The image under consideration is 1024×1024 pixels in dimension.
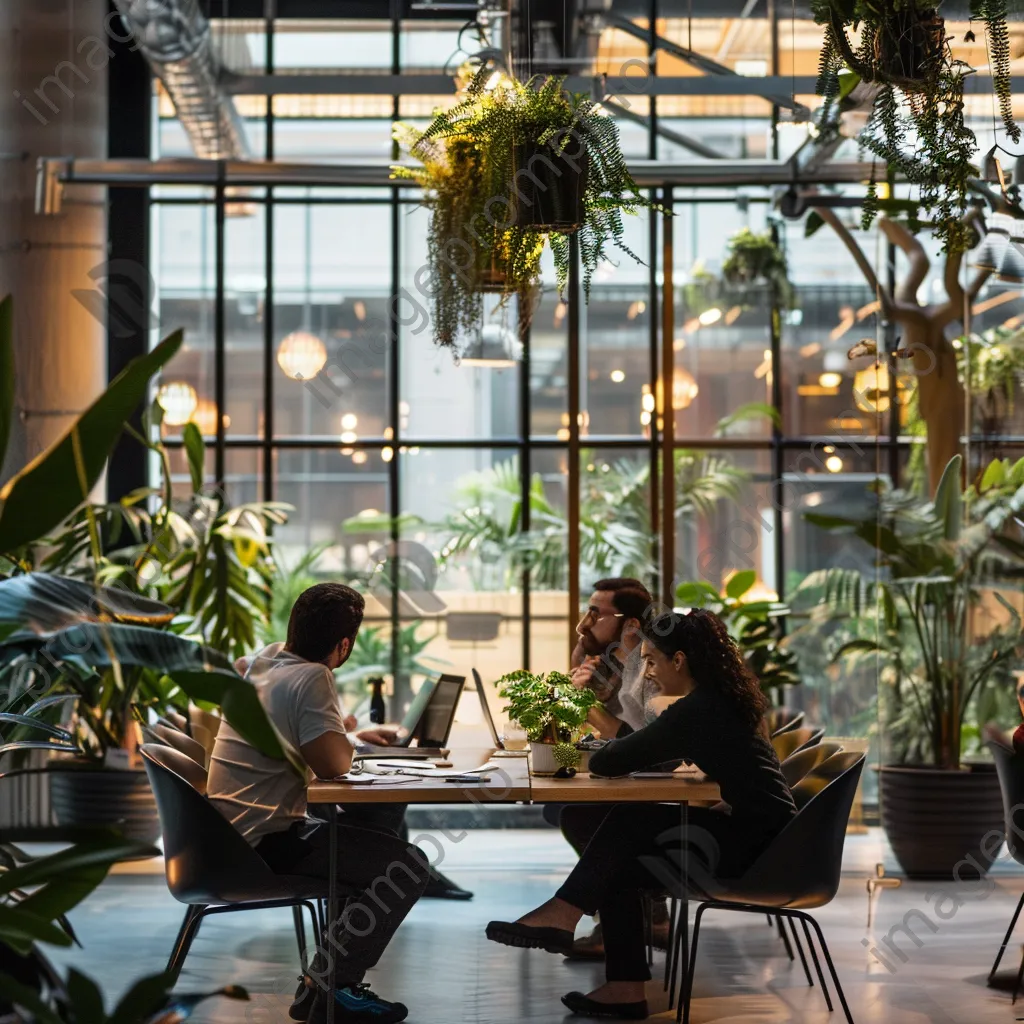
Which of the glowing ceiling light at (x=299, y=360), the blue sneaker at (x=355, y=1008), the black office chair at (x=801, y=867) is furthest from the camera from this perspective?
the glowing ceiling light at (x=299, y=360)

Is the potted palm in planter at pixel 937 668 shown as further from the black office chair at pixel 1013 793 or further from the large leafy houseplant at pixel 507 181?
the large leafy houseplant at pixel 507 181

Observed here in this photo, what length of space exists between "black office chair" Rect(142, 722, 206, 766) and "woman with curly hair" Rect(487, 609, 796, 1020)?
4.10 feet

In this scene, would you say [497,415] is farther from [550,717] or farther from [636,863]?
[636,863]

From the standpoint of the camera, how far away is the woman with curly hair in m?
4.01

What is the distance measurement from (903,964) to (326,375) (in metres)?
5.18

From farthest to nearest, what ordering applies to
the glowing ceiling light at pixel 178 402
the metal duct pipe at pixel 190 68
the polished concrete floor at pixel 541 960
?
the glowing ceiling light at pixel 178 402
the metal duct pipe at pixel 190 68
the polished concrete floor at pixel 541 960

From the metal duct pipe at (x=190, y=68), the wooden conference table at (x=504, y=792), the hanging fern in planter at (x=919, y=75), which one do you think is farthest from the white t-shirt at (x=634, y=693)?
the metal duct pipe at (x=190, y=68)

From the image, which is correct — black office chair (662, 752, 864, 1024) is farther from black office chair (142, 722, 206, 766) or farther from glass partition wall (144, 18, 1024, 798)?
glass partition wall (144, 18, 1024, 798)

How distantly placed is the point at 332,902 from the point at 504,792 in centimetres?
60

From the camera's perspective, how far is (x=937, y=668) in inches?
246

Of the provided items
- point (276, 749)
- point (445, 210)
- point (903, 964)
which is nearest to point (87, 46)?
point (445, 210)

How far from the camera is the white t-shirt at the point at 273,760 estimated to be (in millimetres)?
3879

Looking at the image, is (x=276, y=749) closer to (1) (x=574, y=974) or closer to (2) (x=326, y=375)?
(1) (x=574, y=974)

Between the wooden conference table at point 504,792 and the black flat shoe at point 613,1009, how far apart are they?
1.53ft
